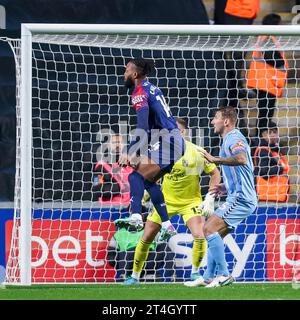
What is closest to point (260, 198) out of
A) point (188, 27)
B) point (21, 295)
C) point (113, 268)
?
point (113, 268)

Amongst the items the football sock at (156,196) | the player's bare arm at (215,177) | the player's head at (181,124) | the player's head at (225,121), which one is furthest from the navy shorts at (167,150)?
the player's bare arm at (215,177)

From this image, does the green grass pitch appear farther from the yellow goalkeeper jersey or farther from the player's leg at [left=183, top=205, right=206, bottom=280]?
the yellow goalkeeper jersey

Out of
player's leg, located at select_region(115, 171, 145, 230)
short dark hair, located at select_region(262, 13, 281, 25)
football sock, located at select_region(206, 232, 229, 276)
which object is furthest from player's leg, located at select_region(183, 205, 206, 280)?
short dark hair, located at select_region(262, 13, 281, 25)

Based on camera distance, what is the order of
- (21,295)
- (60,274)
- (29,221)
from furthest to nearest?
(60,274) < (29,221) < (21,295)

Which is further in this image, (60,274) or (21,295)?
(60,274)

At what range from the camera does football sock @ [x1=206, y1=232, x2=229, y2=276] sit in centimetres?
1038

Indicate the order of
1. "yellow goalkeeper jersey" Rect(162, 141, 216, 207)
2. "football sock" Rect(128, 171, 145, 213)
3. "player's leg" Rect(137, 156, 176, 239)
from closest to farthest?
"football sock" Rect(128, 171, 145, 213) < "player's leg" Rect(137, 156, 176, 239) < "yellow goalkeeper jersey" Rect(162, 141, 216, 207)

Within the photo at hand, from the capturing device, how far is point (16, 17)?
12.0m

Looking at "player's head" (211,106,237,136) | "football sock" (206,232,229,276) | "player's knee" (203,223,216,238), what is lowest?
"football sock" (206,232,229,276)

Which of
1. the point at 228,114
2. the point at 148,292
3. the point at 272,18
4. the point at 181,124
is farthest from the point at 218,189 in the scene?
the point at 272,18

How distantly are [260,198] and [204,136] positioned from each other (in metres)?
0.88

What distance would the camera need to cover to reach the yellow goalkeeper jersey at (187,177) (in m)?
11.6

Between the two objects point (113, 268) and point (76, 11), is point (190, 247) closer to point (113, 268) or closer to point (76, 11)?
point (113, 268)

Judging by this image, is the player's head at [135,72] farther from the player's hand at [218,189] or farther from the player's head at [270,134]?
the player's head at [270,134]
